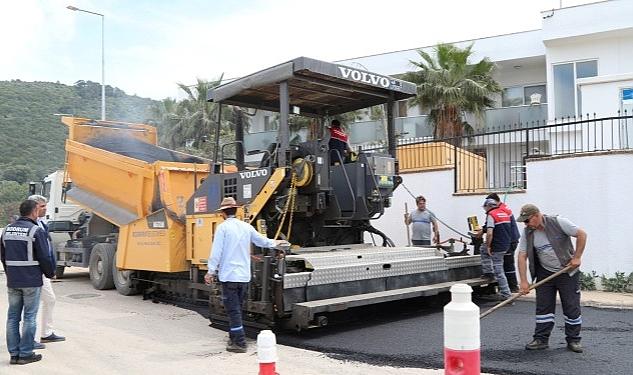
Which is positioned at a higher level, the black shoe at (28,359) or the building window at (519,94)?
the building window at (519,94)

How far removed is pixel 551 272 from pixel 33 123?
5012 centimetres

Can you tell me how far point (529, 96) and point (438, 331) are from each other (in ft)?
58.8

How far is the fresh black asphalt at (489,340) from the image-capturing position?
5.22 meters

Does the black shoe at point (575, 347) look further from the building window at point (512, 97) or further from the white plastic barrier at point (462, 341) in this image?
the building window at point (512, 97)

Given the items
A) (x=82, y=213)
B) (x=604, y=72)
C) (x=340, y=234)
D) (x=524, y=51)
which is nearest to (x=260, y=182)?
(x=340, y=234)

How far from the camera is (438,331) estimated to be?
6719mm

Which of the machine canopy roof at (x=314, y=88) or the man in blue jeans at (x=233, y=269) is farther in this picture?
the machine canopy roof at (x=314, y=88)

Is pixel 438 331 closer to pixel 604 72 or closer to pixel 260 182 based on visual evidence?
pixel 260 182

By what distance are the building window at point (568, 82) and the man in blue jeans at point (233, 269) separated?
15916 mm

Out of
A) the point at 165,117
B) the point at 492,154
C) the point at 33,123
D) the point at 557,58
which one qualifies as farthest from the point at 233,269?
the point at 33,123

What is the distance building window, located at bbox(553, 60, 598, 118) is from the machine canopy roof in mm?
12877

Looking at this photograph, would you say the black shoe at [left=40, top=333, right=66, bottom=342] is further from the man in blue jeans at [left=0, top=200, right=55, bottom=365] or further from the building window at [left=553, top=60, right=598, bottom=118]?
the building window at [left=553, top=60, right=598, bottom=118]

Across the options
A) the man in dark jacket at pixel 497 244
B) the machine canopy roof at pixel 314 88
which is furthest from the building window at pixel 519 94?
the machine canopy roof at pixel 314 88

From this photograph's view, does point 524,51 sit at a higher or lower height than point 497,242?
higher
